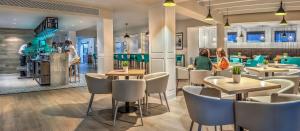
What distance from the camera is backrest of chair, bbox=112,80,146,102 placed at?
386cm

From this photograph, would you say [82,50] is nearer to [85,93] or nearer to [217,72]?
[85,93]

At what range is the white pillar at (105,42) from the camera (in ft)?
27.1

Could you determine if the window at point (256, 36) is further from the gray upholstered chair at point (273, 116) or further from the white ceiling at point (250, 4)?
the gray upholstered chair at point (273, 116)

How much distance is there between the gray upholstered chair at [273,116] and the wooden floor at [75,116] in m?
1.52

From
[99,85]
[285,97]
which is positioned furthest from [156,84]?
[285,97]

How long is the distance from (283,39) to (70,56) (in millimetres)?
12314

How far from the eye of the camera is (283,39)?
13953 millimetres

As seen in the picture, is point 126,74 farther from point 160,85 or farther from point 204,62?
point 204,62

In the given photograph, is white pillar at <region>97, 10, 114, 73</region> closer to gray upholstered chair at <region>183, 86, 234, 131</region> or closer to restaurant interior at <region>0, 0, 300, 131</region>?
restaurant interior at <region>0, 0, 300, 131</region>

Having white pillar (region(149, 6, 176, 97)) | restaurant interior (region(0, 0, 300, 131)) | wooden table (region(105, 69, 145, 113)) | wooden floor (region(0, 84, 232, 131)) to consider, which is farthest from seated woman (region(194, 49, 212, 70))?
wooden table (region(105, 69, 145, 113))

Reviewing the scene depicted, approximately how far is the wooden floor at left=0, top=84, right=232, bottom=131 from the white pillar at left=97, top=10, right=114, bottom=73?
220 cm

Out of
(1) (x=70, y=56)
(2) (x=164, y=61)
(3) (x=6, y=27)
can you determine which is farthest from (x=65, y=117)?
(3) (x=6, y=27)

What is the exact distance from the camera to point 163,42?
6152 mm

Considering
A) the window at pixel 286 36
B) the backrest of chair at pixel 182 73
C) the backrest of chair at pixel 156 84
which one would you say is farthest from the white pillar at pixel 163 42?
the window at pixel 286 36
